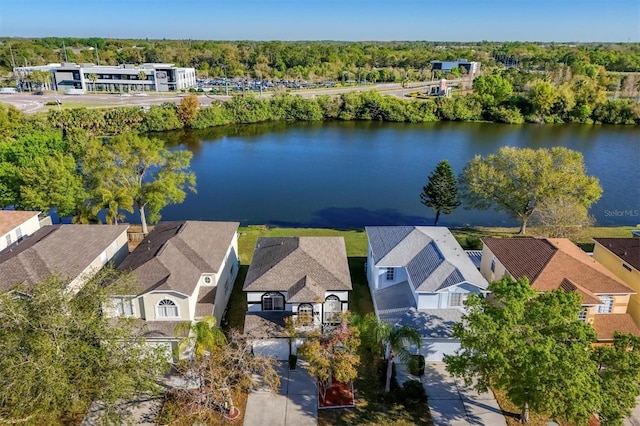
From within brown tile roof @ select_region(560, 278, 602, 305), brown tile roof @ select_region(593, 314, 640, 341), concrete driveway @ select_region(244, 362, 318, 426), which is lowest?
concrete driveway @ select_region(244, 362, 318, 426)

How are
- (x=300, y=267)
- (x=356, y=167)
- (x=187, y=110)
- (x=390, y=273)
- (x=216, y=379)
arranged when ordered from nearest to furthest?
(x=216, y=379) < (x=300, y=267) < (x=390, y=273) < (x=356, y=167) < (x=187, y=110)

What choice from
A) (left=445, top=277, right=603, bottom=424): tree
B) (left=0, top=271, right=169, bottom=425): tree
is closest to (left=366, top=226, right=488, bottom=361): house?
(left=445, top=277, right=603, bottom=424): tree

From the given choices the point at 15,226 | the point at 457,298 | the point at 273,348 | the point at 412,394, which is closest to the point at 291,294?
the point at 273,348

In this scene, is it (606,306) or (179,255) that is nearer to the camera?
(606,306)

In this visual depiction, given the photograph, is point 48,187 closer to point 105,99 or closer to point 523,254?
point 523,254

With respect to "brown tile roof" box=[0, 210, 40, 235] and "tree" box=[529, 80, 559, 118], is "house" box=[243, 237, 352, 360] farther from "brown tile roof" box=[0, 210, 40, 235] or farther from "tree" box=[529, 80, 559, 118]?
"tree" box=[529, 80, 559, 118]
